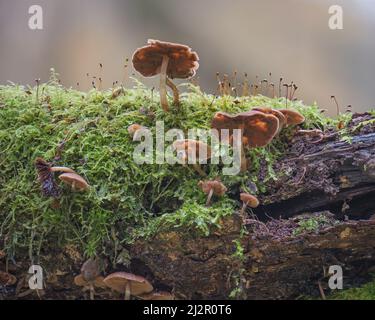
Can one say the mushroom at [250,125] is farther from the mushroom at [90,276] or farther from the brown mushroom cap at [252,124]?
the mushroom at [90,276]

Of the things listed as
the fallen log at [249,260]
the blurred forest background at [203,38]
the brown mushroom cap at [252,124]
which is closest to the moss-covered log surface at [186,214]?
the fallen log at [249,260]

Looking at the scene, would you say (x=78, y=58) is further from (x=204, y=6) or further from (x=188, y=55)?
(x=188, y=55)

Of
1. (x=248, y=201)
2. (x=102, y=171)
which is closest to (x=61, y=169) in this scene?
(x=102, y=171)

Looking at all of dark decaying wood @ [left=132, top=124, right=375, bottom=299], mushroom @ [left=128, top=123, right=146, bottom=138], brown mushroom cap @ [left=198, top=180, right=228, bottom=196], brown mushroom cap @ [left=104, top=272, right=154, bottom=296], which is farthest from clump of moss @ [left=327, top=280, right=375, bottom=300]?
mushroom @ [left=128, top=123, right=146, bottom=138]

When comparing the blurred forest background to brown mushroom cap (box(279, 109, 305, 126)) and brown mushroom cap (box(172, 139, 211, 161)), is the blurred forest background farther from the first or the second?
brown mushroom cap (box(172, 139, 211, 161))

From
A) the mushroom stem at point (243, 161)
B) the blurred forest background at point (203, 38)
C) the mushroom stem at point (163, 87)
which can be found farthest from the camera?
the blurred forest background at point (203, 38)

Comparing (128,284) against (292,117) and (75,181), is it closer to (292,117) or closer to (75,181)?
(75,181)
